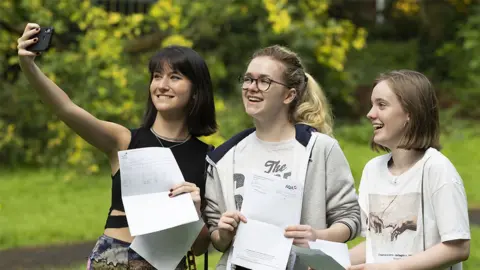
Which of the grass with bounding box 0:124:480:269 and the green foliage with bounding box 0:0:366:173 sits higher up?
the green foliage with bounding box 0:0:366:173

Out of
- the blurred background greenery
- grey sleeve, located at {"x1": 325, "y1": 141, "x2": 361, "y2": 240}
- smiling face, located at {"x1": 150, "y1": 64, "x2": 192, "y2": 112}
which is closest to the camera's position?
grey sleeve, located at {"x1": 325, "y1": 141, "x2": 361, "y2": 240}

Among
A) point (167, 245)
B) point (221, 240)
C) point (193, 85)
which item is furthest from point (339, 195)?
point (193, 85)

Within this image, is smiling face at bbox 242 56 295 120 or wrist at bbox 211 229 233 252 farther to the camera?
smiling face at bbox 242 56 295 120

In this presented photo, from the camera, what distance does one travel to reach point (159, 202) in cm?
326

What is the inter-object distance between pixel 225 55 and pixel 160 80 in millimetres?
8471

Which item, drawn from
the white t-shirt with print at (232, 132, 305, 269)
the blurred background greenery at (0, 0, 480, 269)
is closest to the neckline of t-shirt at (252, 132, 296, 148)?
the white t-shirt with print at (232, 132, 305, 269)

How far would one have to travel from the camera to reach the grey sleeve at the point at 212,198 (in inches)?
132

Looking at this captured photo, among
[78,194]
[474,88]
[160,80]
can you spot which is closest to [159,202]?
[160,80]

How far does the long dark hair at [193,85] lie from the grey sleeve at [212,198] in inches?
13.3

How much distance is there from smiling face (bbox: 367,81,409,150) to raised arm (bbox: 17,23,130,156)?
3.51 ft

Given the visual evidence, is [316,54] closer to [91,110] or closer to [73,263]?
[91,110]

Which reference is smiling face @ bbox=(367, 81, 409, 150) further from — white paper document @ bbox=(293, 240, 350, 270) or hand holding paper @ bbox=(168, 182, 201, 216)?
hand holding paper @ bbox=(168, 182, 201, 216)

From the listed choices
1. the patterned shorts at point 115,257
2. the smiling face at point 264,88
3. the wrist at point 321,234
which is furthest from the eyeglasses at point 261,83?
the patterned shorts at point 115,257

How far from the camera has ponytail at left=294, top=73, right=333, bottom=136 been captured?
3913mm
